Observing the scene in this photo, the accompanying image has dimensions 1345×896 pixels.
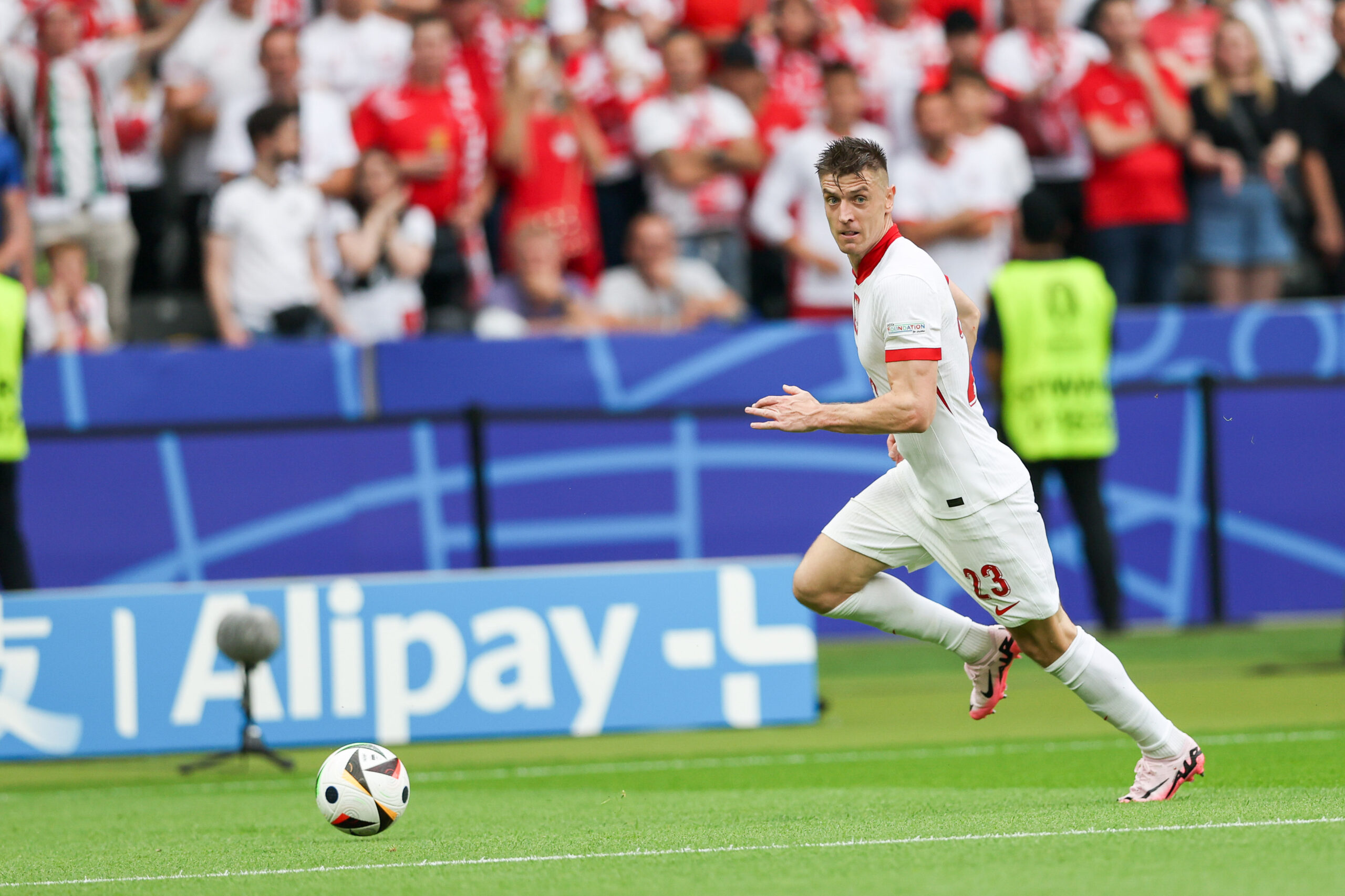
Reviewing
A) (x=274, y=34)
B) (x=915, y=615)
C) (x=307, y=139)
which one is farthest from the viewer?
(x=307, y=139)

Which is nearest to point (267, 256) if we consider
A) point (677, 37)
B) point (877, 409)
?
point (677, 37)

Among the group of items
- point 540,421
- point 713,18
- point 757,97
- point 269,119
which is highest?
point 713,18

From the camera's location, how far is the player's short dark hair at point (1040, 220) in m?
10.7

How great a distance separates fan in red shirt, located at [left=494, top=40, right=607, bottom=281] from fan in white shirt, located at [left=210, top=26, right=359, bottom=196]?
1.08 meters

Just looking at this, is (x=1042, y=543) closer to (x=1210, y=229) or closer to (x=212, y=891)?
(x=212, y=891)

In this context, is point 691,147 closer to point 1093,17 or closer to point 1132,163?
point 1132,163

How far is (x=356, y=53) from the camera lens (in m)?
13.2

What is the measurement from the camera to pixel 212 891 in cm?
532

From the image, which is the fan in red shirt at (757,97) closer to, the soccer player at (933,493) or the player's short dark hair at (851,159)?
the soccer player at (933,493)

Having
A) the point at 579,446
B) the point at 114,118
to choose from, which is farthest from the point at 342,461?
the point at 114,118

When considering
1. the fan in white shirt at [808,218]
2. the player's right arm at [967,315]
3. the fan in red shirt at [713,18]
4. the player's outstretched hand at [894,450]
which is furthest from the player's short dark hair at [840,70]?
the player's outstretched hand at [894,450]

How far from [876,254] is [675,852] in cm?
206

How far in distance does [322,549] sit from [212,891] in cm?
661

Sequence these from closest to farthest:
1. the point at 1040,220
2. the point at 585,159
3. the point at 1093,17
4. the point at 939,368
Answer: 1. the point at 939,368
2. the point at 1040,220
3. the point at 585,159
4. the point at 1093,17
